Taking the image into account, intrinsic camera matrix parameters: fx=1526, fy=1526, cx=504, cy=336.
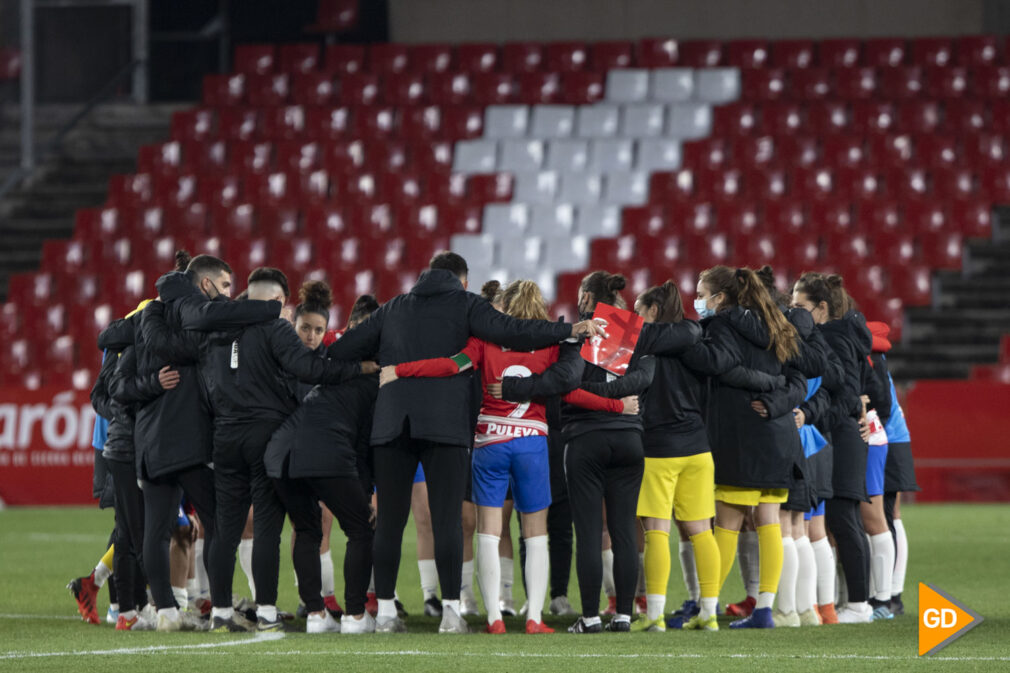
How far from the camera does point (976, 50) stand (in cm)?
2134

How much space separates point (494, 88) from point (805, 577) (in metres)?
15.0

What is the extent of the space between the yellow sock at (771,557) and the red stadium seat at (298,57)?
1675 cm

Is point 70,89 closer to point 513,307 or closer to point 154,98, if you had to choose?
point 154,98

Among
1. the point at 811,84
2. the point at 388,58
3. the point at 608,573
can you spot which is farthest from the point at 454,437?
the point at 388,58

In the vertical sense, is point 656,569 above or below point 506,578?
above

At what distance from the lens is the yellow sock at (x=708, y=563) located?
7664mm

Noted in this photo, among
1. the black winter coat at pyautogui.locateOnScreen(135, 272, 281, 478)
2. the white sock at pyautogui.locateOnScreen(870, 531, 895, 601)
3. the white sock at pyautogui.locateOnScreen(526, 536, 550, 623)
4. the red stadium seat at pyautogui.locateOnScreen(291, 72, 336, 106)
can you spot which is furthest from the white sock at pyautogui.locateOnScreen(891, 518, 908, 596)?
the red stadium seat at pyautogui.locateOnScreen(291, 72, 336, 106)

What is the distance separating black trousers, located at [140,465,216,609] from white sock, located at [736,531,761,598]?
2.95 m

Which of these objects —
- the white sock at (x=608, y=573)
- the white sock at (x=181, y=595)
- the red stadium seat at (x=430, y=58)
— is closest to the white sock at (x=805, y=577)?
the white sock at (x=608, y=573)

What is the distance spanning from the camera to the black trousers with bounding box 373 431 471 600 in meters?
7.42

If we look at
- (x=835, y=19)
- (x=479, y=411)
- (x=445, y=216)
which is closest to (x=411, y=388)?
(x=479, y=411)

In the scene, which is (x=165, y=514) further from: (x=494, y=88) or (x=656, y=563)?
(x=494, y=88)

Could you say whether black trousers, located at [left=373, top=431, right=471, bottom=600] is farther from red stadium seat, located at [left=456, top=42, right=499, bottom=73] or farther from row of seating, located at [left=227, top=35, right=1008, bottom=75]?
red stadium seat, located at [left=456, top=42, right=499, bottom=73]

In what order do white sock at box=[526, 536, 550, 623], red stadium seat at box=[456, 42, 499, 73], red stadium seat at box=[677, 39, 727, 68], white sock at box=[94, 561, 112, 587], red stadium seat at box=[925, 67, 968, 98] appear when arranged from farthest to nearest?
red stadium seat at box=[456, 42, 499, 73] → red stadium seat at box=[677, 39, 727, 68] → red stadium seat at box=[925, 67, 968, 98] → white sock at box=[94, 561, 112, 587] → white sock at box=[526, 536, 550, 623]
